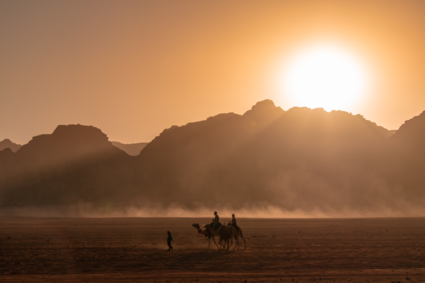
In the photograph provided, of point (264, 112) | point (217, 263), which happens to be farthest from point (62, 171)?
point (217, 263)

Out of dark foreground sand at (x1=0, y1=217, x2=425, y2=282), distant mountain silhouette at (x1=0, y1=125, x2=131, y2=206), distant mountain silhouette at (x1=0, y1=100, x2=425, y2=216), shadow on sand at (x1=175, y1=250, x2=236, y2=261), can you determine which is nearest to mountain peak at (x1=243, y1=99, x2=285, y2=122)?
distant mountain silhouette at (x1=0, y1=100, x2=425, y2=216)

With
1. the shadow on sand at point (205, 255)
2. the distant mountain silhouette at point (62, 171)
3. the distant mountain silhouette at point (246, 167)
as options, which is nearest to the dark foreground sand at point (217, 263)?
the shadow on sand at point (205, 255)

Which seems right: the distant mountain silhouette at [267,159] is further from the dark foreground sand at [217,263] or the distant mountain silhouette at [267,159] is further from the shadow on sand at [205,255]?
the shadow on sand at [205,255]

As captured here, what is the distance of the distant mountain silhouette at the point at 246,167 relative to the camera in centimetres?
14612

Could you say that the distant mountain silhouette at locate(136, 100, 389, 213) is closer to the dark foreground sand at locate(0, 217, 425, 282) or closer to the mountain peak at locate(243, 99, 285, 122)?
the mountain peak at locate(243, 99, 285, 122)

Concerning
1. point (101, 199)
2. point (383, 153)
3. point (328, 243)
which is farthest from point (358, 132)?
point (328, 243)

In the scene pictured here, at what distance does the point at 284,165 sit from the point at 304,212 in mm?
26763

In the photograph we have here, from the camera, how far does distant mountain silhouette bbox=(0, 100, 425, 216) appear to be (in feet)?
479

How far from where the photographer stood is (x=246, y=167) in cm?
15888

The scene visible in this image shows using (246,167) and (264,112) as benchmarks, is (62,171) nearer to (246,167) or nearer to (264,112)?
(246,167)

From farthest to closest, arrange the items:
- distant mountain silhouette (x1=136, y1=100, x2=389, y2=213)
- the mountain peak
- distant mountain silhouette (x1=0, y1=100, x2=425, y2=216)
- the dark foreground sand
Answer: the mountain peak < distant mountain silhouette (x1=136, y1=100, x2=389, y2=213) < distant mountain silhouette (x1=0, y1=100, x2=425, y2=216) < the dark foreground sand

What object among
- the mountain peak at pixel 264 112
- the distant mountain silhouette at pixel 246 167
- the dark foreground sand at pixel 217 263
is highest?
the mountain peak at pixel 264 112

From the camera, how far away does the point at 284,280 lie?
803 inches

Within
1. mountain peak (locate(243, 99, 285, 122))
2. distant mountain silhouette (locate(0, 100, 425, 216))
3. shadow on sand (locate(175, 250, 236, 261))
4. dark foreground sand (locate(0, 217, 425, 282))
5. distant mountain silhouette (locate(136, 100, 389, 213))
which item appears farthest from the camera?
mountain peak (locate(243, 99, 285, 122))
